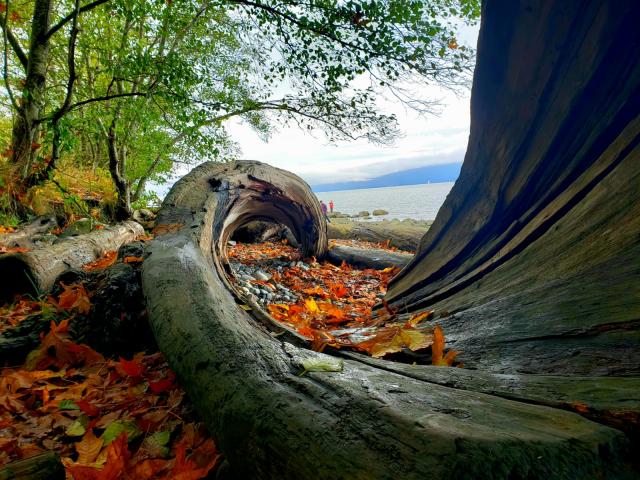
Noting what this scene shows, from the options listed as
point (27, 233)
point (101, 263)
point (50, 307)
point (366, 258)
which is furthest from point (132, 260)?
point (366, 258)

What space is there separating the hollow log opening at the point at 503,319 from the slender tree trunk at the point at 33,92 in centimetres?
436

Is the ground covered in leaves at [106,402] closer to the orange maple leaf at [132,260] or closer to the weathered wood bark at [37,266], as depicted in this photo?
the orange maple leaf at [132,260]

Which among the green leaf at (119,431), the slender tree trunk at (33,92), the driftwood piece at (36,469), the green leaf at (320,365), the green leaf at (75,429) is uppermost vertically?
the slender tree trunk at (33,92)

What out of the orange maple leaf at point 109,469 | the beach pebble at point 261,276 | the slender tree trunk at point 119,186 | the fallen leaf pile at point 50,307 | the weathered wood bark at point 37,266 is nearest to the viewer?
the orange maple leaf at point 109,469

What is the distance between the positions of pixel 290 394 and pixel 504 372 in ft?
2.91

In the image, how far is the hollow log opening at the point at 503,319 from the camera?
78 cm

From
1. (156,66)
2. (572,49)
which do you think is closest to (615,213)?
(572,49)

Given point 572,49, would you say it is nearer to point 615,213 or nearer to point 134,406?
Result: point 615,213

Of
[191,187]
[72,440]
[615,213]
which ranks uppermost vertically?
[191,187]

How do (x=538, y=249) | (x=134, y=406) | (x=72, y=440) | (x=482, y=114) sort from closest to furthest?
(x=72, y=440) → (x=134, y=406) → (x=538, y=249) → (x=482, y=114)

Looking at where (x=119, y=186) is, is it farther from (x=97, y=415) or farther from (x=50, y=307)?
(x=97, y=415)

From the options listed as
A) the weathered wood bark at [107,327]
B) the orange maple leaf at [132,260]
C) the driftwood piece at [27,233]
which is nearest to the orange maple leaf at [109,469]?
the weathered wood bark at [107,327]

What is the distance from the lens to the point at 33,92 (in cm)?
518

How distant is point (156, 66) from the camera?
194 inches
